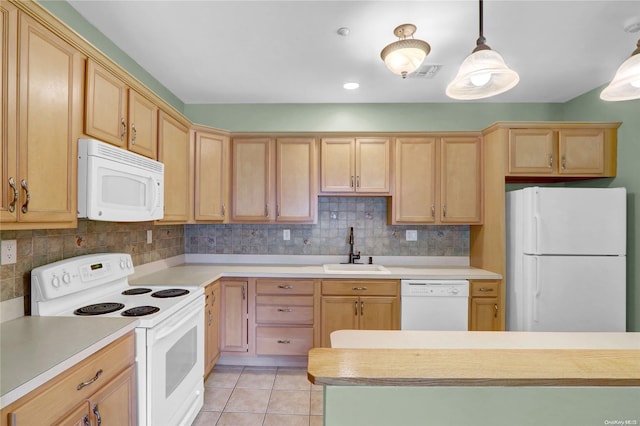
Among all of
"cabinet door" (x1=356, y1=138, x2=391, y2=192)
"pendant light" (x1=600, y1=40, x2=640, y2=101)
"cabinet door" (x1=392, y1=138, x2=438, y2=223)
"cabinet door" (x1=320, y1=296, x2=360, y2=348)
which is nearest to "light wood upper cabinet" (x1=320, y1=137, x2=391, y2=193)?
"cabinet door" (x1=356, y1=138, x2=391, y2=192)

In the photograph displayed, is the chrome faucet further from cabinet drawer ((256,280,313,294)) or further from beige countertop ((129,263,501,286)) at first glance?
cabinet drawer ((256,280,313,294))

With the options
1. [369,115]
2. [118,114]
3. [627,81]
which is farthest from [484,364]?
[369,115]

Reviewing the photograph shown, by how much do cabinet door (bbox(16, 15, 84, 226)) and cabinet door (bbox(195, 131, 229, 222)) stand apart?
1397 mm

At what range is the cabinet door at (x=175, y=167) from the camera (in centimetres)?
248

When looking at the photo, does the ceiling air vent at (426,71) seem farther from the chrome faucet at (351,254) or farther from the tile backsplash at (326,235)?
the chrome faucet at (351,254)

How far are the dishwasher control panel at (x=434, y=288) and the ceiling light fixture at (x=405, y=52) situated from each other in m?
1.75

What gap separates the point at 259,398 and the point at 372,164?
227 centimetres

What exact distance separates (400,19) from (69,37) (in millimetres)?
→ 1767

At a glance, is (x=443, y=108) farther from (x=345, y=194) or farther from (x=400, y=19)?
(x=400, y=19)

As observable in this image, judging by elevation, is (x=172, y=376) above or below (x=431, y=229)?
below

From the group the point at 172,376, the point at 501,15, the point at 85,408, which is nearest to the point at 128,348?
the point at 85,408

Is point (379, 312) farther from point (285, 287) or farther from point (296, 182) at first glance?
point (296, 182)

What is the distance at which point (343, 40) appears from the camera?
2.20 meters

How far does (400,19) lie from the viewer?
1968 millimetres
